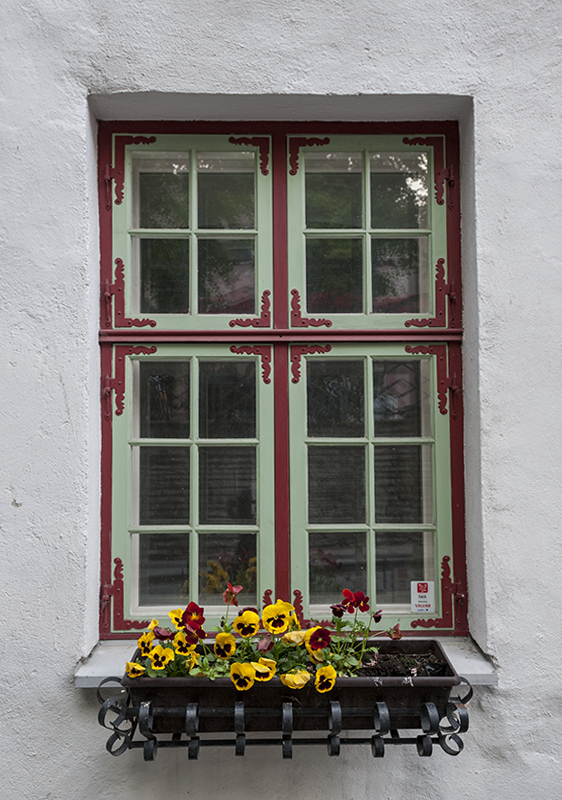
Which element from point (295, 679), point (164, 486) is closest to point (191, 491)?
point (164, 486)

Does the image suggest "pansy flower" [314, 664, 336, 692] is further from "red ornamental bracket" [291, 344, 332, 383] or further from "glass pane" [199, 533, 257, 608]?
"red ornamental bracket" [291, 344, 332, 383]

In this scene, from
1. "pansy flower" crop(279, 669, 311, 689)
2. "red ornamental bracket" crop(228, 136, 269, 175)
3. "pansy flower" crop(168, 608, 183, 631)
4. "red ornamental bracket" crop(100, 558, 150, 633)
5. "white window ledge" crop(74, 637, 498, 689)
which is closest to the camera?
"pansy flower" crop(279, 669, 311, 689)

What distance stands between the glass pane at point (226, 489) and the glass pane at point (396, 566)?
585mm

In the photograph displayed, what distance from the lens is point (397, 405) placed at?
252 centimetres

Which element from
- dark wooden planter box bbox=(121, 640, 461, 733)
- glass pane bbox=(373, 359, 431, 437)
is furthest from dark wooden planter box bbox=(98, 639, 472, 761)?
glass pane bbox=(373, 359, 431, 437)

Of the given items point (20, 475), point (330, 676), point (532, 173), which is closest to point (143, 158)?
point (20, 475)

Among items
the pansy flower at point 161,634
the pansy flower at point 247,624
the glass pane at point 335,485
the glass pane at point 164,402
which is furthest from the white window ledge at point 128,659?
the glass pane at point 164,402

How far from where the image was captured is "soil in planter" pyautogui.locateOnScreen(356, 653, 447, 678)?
2092 millimetres

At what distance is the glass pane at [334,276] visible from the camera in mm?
2543

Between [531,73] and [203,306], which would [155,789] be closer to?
[203,306]

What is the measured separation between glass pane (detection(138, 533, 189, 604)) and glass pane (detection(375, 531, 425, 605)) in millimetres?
844

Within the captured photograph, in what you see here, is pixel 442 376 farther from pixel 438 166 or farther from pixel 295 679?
pixel 295 679

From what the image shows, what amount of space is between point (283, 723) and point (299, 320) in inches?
62.0

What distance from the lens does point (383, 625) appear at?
243cm
